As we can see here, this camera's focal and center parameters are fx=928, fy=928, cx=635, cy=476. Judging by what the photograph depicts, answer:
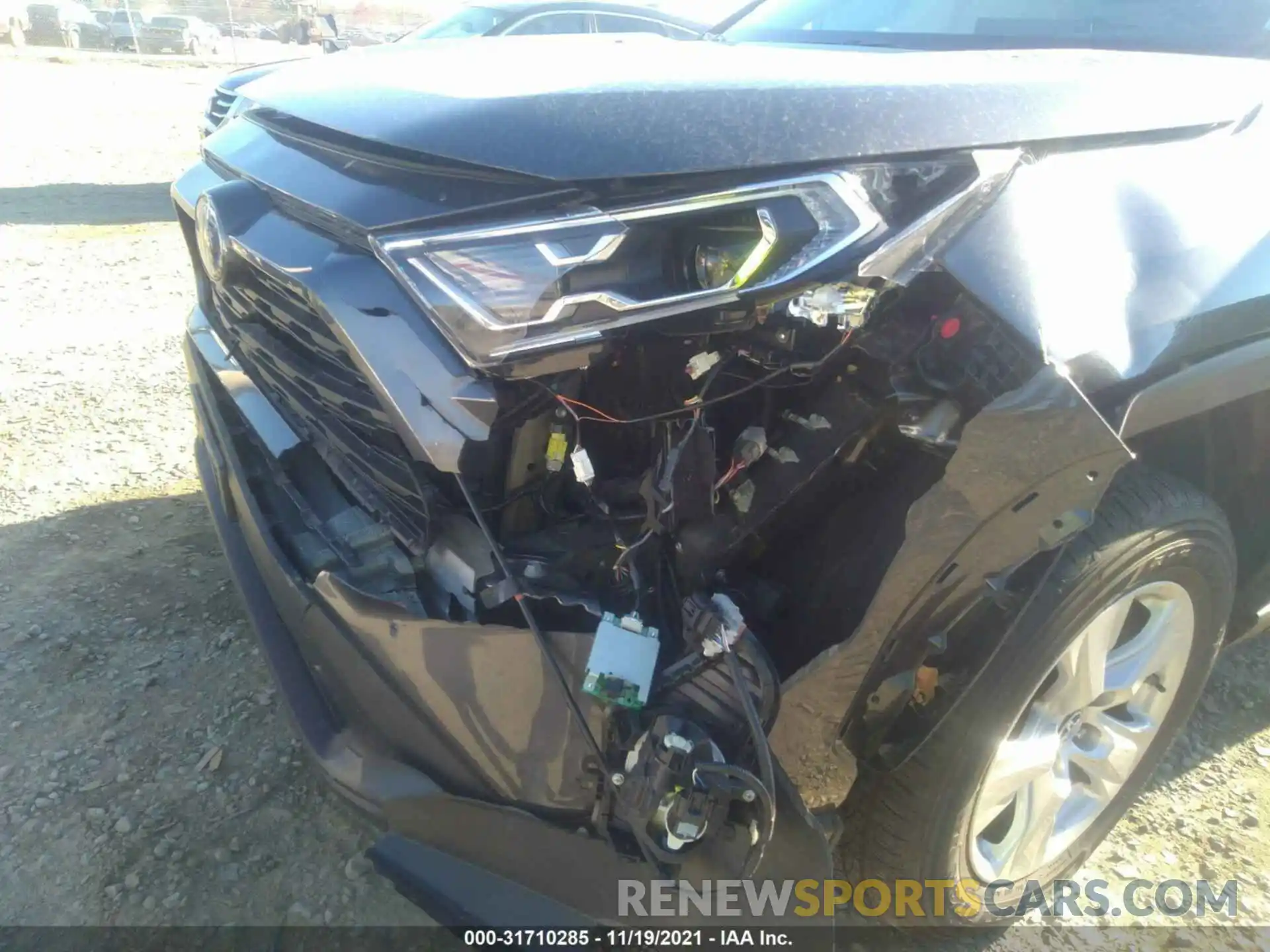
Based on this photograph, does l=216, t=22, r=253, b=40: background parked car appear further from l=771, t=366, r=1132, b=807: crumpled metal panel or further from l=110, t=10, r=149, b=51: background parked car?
l=771, t=366, r=1132, b=807: crumpled metal panel

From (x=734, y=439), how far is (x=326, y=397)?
2.61 feet

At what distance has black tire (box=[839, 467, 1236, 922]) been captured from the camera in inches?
66.3

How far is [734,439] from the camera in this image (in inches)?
65.1

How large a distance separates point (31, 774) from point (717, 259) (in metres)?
2.27

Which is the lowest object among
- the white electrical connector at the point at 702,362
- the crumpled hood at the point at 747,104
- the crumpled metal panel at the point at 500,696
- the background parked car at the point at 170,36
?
the background parked car at the point at 170,36

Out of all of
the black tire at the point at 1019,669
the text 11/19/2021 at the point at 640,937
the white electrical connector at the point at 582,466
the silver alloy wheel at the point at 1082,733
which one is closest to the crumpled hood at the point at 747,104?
the white electrical connector at the point at 582,466

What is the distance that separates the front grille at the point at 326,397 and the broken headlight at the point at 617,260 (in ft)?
0.81

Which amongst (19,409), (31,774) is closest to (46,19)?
(19,409)

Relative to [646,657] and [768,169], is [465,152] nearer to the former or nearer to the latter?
[768,169]

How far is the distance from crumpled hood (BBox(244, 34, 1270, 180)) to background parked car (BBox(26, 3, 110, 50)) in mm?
33630

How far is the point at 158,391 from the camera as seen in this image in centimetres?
459

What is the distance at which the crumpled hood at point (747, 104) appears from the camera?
161cm

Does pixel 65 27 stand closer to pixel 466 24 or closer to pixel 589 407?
pixel 466 24

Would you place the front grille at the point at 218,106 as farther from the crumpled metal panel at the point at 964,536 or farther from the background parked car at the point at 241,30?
the background parked car at the point at 241,30
